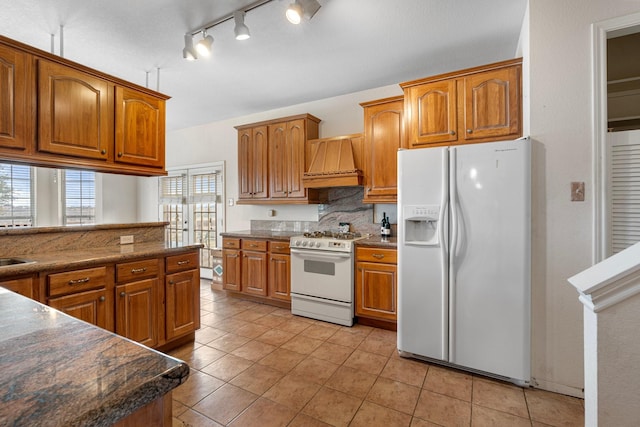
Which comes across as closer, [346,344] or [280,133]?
[346,344]

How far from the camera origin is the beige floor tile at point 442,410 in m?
1.76

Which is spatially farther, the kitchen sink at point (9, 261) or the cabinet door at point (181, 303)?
the cabinet door at point (181, 303)

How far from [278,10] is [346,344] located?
113 inches

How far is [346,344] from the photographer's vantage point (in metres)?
2.75

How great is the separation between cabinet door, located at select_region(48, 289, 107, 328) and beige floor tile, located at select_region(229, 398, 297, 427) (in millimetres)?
1208

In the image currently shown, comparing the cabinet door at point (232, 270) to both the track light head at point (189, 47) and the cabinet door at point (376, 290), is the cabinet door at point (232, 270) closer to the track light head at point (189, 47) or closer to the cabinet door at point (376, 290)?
the cabinet door at point (376, 290)

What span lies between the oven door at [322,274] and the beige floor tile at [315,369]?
2.69 feet

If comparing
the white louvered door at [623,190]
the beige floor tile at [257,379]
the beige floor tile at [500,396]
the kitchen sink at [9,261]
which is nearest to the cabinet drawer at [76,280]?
the kitchen sink at [9,261]

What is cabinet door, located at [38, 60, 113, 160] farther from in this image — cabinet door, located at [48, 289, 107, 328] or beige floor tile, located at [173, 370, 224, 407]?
beige floor tile, located at [173, 370, 224, 407]

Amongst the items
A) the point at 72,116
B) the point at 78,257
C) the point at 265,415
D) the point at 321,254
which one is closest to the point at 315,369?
the point at 265,415

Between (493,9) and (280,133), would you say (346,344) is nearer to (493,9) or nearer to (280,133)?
(280,133)

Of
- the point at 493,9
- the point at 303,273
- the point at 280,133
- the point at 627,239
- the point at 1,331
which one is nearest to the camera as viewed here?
the point at 1,331

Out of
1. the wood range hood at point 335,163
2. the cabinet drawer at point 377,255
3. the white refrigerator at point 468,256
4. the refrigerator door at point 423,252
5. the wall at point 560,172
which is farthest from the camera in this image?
the wood range hood at point 335,163

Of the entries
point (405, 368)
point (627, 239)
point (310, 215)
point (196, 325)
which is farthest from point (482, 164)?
point (196, 325)
